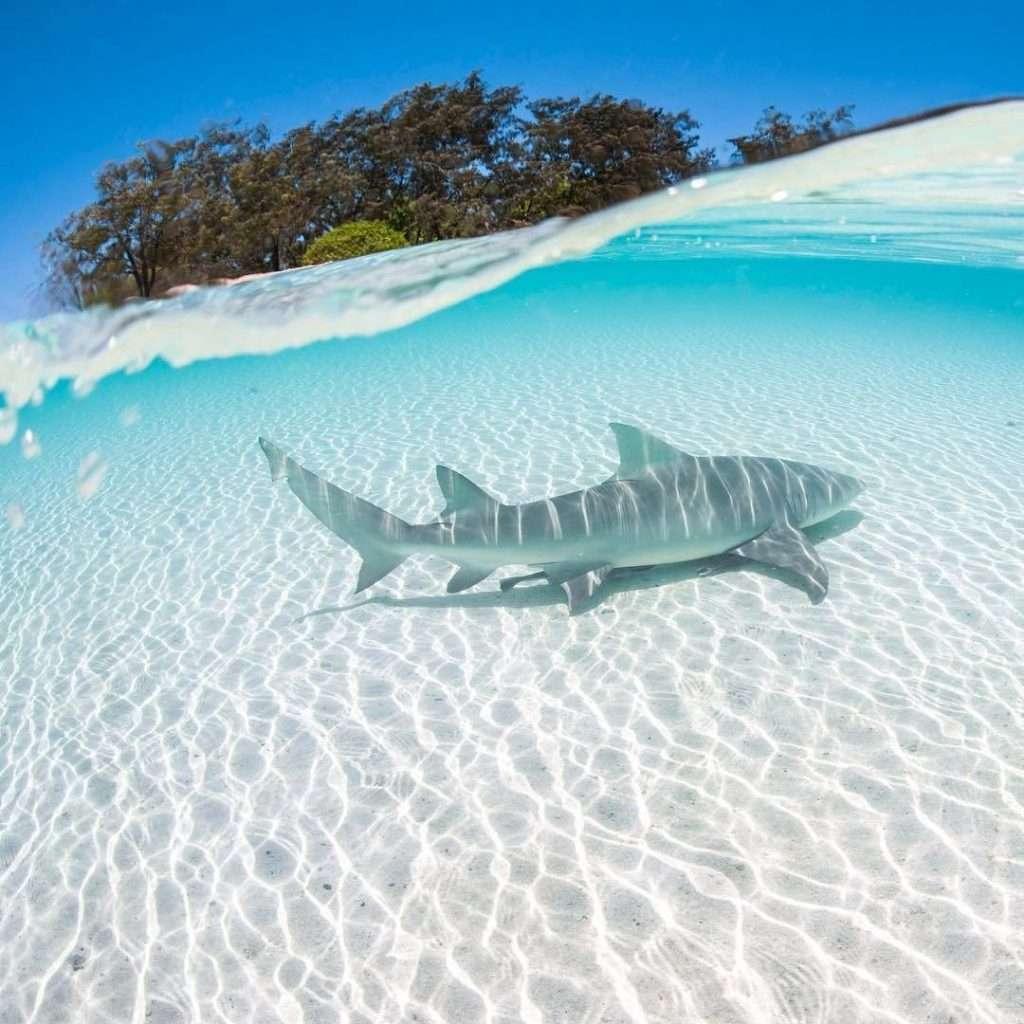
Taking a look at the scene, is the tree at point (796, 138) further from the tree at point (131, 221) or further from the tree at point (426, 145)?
the tree at point (426, 145)

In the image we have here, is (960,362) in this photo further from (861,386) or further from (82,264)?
(82,264)

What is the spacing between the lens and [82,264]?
2109cm

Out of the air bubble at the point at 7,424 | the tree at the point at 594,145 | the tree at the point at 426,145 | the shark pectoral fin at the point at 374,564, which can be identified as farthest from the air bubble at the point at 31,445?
the shark pectoral fin at the point at 374,564

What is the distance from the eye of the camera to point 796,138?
10.4m

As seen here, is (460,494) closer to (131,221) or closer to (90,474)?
(90,474)

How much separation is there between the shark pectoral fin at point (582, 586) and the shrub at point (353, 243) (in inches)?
623

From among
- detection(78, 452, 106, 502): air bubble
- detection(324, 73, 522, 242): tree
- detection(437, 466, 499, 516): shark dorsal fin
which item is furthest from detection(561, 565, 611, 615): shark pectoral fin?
detection(324, 73, 522, 242): tree

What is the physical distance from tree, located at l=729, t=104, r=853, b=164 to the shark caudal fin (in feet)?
26.6

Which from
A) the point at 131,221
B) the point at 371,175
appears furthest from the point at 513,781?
the point at 371,175

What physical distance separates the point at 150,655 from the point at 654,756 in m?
4.69

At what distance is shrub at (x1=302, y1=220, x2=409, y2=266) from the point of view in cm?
2098

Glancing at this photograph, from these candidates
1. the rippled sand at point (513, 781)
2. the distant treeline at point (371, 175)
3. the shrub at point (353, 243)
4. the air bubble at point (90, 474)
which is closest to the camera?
the rippled sand at point (513, 781)

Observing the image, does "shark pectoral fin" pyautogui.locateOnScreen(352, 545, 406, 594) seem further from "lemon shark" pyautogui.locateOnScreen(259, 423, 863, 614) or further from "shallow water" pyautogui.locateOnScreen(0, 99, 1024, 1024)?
"shallow water" pyautogui.locateOnScreen(0, 99, 1024, 1024)

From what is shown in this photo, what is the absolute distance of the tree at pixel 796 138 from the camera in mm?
9914
